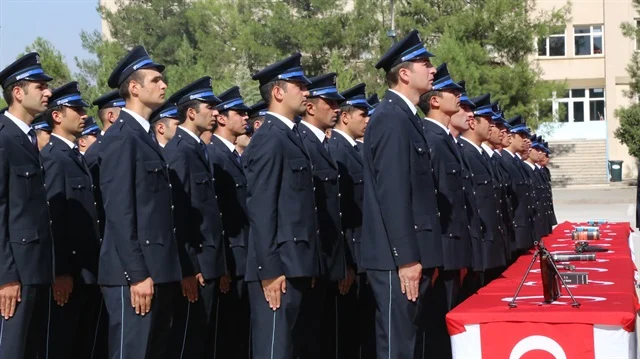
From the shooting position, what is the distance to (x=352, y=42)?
43031mm

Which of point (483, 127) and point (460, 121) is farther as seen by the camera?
point (483, 127)

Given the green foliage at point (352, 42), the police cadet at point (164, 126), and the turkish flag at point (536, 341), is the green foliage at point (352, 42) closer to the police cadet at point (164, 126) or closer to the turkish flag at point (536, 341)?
the police cadet at point (164, 126)

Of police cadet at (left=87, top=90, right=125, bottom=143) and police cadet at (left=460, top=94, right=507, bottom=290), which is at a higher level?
police cadet at (left=87, top=90, right=125, bottom=143)

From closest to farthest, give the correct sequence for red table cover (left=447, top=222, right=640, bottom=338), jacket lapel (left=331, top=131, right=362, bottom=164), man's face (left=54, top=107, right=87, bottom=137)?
red table cover (left=447, top=222, right=640, bottom=338)
man's face (left=54, top=107, right=87, bottom=137)
jacket lapel (left=331, top=131, right=362, bottom=164)

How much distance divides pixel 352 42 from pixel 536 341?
38128 mm

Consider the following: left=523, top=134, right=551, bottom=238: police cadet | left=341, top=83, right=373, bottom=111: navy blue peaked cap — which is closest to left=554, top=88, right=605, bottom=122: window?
left=523, top=134, right=551, bottom=238: police cadet

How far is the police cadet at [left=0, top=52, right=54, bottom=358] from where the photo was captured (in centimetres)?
579

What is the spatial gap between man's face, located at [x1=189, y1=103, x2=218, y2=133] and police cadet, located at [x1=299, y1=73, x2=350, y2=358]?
71 centimetres

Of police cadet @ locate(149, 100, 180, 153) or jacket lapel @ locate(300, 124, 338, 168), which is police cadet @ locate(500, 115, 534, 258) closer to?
jacket lapel @ locate(300, 124, 338, 168)

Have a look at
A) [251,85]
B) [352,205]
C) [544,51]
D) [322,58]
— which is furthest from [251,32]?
[352,205]

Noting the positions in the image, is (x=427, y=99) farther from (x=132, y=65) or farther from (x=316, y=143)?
(x=132, y=65)

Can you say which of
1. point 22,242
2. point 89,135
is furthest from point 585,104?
point 22,242

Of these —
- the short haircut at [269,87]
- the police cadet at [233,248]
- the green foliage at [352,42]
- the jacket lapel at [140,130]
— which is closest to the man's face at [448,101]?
the short haircut at [269,87]

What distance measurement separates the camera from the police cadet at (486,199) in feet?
26.6
